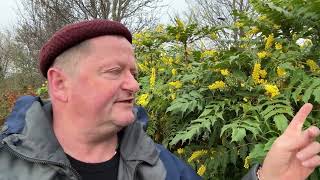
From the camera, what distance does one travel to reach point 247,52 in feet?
7.99

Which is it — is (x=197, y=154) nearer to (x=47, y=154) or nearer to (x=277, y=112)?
(x=277, y=112)

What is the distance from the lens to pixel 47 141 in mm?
2068

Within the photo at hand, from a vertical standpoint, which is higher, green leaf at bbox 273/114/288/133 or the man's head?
the man's head

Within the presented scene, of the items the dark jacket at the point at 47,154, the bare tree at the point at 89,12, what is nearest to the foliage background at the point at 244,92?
the dark jacket at the point at 47,154

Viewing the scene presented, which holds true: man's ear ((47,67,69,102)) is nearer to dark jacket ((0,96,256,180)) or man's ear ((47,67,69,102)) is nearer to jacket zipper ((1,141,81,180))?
dark jacket ((0,96,256,180))

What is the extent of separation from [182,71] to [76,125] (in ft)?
3.70

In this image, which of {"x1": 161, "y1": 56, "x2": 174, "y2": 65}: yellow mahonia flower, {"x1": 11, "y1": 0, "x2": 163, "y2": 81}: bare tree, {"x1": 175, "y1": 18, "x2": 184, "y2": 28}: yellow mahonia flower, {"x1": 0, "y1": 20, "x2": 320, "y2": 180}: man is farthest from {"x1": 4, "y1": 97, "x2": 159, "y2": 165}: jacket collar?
{"x1": 11, "y1": 0, "x2": 163, "y2": 81}: bare tree

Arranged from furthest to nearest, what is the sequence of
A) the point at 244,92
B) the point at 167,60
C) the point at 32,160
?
the point at 167,60, the point at 244,92, the point at 32,160

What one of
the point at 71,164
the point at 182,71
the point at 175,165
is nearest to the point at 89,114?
the point at 71,164

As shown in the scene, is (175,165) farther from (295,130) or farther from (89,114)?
(295,130)

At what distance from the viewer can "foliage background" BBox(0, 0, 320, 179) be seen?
2139 millimetres

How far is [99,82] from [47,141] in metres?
0.35

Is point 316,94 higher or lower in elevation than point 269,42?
lower

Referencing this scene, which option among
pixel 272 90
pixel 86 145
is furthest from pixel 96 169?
pixel 272 90
